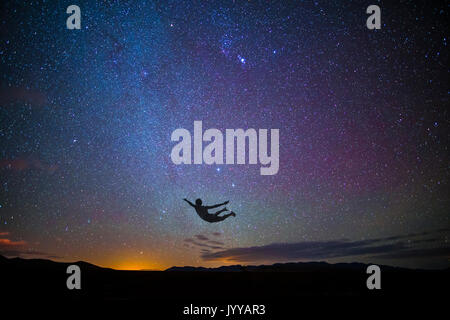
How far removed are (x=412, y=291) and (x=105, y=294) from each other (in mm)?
5987

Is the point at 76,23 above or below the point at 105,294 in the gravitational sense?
above

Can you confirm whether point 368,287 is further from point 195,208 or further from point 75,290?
point 75,290

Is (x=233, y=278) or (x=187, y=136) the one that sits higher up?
(x=187, y=136)

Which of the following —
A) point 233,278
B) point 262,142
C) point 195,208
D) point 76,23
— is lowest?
point 233,278

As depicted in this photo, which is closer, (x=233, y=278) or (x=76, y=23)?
(x=76, y=23)

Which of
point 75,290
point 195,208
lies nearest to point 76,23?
point 195,208

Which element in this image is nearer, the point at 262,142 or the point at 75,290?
the point at 75,290

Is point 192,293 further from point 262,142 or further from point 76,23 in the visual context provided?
point 76,23

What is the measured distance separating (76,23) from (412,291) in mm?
8857

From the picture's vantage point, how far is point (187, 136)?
718cm
